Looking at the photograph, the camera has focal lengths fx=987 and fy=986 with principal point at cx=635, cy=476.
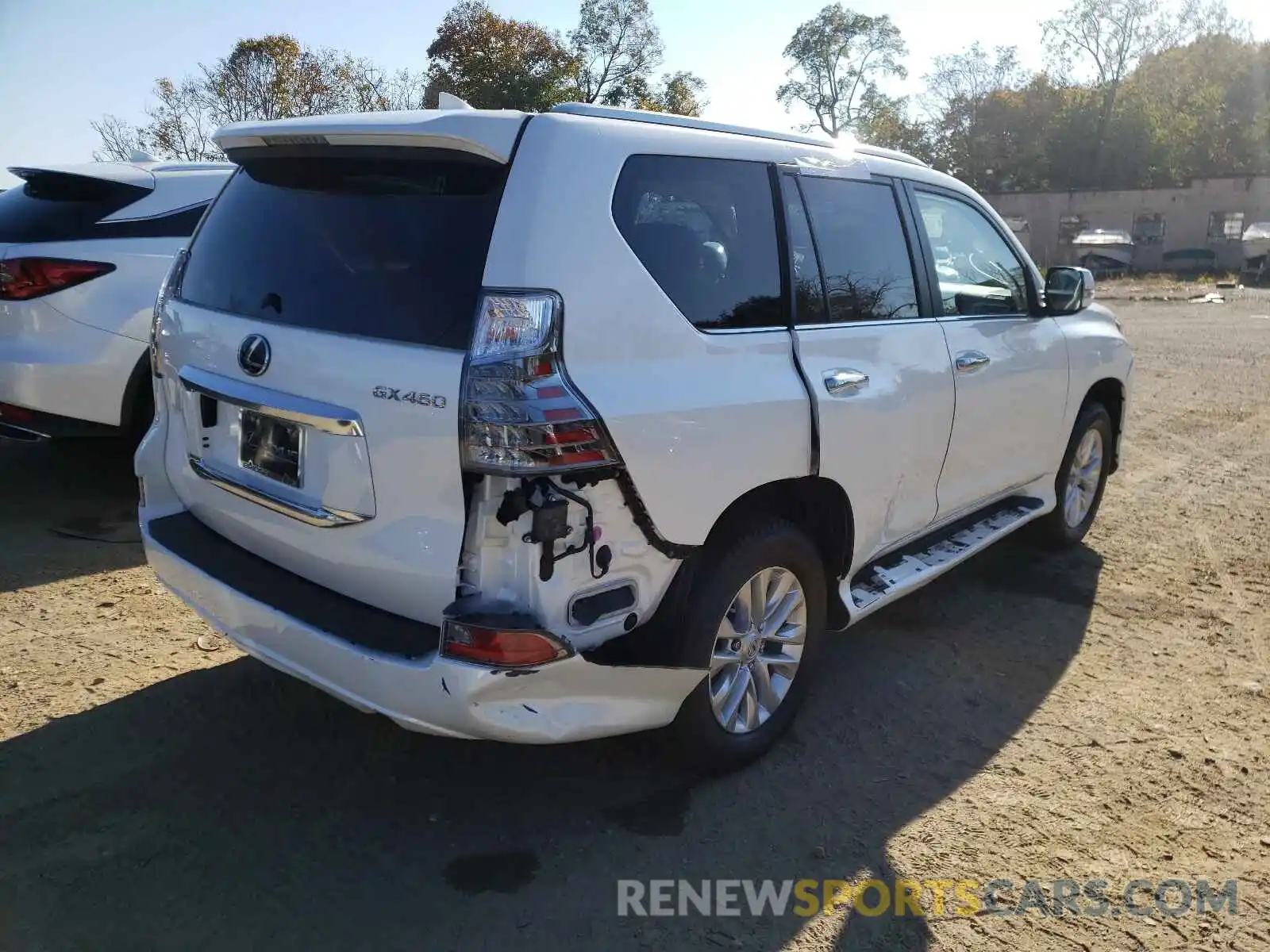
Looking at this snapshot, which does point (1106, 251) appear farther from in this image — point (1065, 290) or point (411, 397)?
point (411, 397)

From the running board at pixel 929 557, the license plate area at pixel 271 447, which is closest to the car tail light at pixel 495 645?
the license plate area at pixel 271 447

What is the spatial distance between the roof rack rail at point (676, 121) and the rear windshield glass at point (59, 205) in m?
3.46

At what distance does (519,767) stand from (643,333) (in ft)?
5.05

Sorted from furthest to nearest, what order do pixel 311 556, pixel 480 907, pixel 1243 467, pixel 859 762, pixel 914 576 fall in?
pixel 1243 467 < pixel 914 576 < pixel 859 762 < pixel 311 556 < pixel 480 907

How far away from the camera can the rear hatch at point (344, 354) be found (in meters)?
2.50

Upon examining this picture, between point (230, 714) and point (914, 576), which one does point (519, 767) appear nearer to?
point (230, 714)

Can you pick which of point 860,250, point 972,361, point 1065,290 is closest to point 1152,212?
point 1065,290

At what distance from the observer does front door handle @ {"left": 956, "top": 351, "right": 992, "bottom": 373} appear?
396 cm

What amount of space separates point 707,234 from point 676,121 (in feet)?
1.26

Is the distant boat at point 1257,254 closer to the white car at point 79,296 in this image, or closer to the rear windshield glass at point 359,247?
the white car at point 79,296

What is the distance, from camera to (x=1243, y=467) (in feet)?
24.1

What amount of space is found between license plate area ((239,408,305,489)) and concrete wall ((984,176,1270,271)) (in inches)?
1776

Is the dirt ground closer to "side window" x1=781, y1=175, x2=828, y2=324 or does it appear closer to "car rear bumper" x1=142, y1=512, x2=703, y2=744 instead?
"car rear bumper" x1=142, y1=512, x2=703, y2=744

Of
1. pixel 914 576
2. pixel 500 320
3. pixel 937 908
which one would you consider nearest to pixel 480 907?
pixel 937 908
